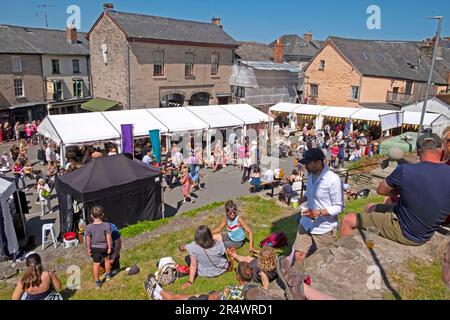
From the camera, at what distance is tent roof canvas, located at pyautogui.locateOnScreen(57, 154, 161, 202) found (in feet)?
32.4

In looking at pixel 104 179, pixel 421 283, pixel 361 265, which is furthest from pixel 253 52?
pixel 421 283

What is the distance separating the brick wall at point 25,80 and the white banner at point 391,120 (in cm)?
2880

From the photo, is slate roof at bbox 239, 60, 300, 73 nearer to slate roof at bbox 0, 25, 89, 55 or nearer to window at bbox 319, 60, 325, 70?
window at bbox 319, 60, 325, 70

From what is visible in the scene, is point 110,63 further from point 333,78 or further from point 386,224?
point 386,224

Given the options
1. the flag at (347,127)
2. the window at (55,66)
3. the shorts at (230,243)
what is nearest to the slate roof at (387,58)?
the flag at (347,127)

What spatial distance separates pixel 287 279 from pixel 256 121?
18583 millimetres

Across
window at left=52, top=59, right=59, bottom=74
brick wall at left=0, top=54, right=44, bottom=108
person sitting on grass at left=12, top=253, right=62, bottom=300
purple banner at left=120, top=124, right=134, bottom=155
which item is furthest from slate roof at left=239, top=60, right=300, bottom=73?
person sitting on grass at left=12, top=253, right=62, bottom=300

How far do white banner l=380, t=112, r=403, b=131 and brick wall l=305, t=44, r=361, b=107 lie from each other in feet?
33.4

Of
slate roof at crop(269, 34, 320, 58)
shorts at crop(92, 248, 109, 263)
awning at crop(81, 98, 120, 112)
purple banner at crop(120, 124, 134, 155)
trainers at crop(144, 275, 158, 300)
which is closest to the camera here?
trainers at crop(144, 275, 158, 300)

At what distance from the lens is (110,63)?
1179 inches

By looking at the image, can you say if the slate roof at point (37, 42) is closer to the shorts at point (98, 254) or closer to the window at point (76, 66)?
the window at point (76, 66)

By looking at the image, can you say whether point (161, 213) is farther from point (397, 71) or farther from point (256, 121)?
point (397, 71)

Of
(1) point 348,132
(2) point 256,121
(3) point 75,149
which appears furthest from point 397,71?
(3) point 75,149

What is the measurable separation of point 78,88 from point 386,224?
117 ft
